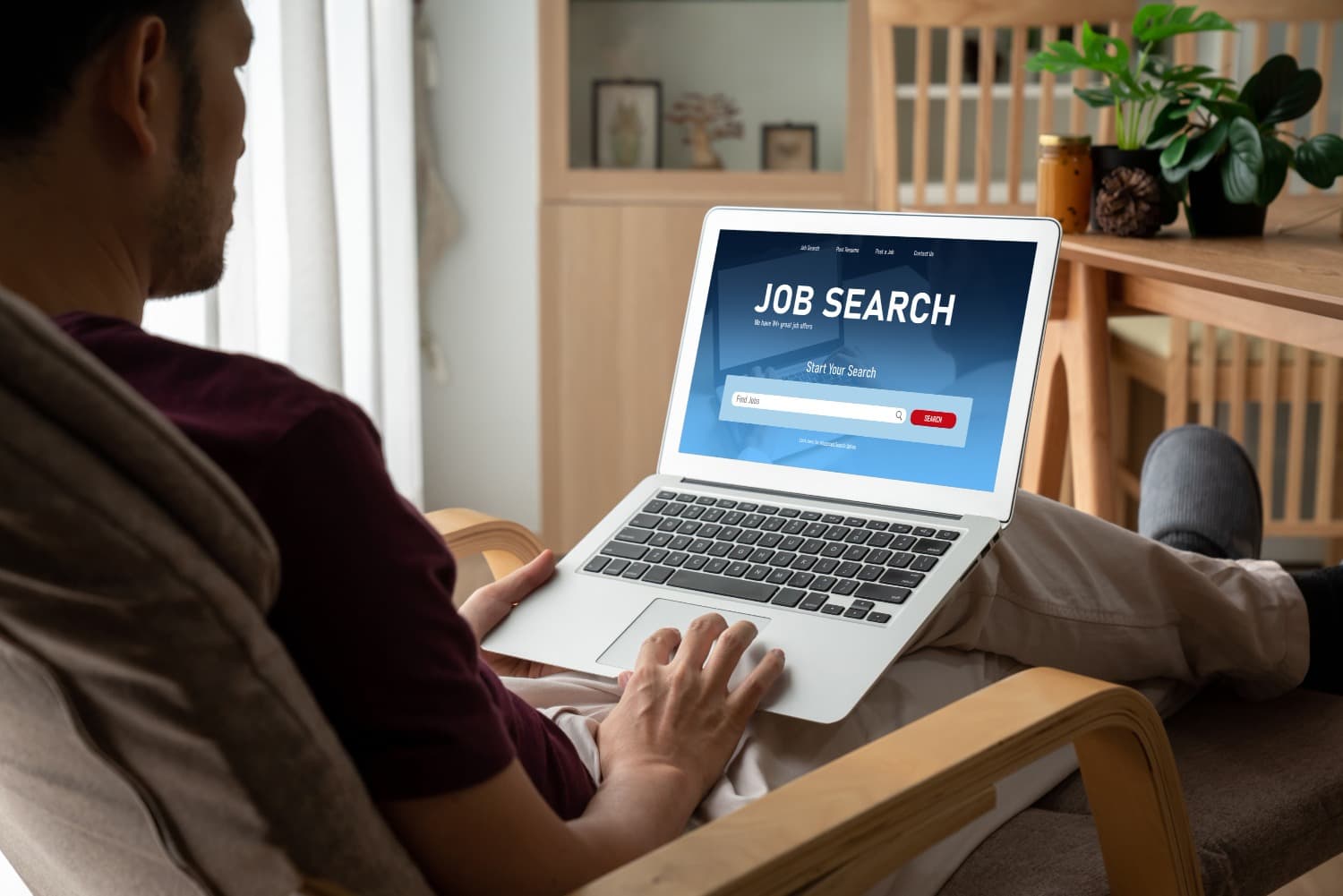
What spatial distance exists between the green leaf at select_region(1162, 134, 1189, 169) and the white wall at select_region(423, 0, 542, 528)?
5.80ft

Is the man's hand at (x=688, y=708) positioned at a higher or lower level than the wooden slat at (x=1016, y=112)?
lower

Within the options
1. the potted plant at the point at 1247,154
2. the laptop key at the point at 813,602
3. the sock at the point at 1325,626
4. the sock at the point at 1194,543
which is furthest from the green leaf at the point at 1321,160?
the laptop key at the point at 813,602

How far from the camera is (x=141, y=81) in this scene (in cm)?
66

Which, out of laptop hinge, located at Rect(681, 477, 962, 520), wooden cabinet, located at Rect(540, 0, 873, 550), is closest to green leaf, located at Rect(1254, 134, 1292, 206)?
laptop hinge, located at Rect(681, 477, 962, 520)

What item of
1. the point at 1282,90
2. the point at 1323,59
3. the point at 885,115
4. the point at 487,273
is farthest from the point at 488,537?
the point at 487,273

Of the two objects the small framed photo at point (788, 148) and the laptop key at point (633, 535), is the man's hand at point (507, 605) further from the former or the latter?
the small framed photo at point (788, 148)

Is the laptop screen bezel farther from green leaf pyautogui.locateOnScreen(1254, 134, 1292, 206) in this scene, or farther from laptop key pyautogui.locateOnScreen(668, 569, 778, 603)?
green leaf pyautogui.locateOnScreen(1254, 134, 1292, 206)

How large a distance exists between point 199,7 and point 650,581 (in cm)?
59

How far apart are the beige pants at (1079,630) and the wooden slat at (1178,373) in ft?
3.93

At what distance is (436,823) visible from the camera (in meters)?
0.64

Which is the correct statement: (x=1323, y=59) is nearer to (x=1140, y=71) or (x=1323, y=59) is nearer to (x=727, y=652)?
(x=1140, y=71)

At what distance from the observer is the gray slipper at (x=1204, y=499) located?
57.7 inches

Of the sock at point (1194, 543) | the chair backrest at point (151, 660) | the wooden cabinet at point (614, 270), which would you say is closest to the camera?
the chair backrest at point (151, 660)

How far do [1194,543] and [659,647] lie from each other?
0.77 m
